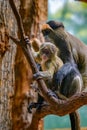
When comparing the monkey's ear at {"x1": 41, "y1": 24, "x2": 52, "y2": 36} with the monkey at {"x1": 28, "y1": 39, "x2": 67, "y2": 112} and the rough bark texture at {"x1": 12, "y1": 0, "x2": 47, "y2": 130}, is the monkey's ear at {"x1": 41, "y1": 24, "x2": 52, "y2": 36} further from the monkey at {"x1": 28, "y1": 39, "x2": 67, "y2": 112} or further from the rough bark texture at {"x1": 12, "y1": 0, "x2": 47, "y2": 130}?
the monkey at {"x1": 28, "y1": 39, "x2": 67, "y2": 112}

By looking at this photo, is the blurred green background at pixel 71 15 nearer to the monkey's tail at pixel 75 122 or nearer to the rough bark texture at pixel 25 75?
the rough bark texture at pixel 25 75

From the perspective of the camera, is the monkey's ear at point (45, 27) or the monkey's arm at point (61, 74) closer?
the monkey's arm at point (61, 74)

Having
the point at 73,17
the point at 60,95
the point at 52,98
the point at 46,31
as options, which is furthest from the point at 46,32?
the point at 73,17

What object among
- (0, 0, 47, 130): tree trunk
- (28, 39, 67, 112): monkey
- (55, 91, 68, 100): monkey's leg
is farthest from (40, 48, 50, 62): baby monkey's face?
(55, 91, 68, 100): monkey's leg

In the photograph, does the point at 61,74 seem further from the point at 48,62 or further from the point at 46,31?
the point at 46,31

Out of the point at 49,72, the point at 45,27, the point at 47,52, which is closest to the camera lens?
the point at 49,72

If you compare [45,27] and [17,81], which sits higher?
[45,27]

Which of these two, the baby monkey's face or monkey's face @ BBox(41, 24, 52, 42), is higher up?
monkey's face @ BBox(41, 24, 52, 42)

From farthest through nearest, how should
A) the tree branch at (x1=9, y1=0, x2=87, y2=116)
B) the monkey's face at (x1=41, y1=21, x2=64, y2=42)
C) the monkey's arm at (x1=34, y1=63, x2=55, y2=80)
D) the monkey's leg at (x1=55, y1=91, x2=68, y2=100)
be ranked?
the monkey's face at (x1=41, y1=21, x2=64, y2=42)
the monkey's leg at (x1=55, y1=91, x2=68, y2=100)
the monkey's arm at (x1=34, y1=63, x2=55, y2=80)
the tree branch at (x1=9, y1=0, x2=87, y2=116)

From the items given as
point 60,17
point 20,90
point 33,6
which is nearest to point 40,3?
point 33,6

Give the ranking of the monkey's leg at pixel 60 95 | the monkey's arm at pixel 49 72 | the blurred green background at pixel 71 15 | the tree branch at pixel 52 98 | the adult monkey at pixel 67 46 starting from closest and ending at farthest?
the tree branch at pixel 52 98, the monkey's arm at pixel 49 72, the monkey's leg at pixel 60 95, the adult monkey at pixel 67 46, the blurred green background at pixel 71 15

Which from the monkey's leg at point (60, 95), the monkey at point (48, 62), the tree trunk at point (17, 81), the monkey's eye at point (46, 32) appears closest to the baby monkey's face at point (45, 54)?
the monkey at point (48, 62)

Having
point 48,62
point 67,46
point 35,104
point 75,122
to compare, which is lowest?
point 75,122

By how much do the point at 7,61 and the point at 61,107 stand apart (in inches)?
23.1
